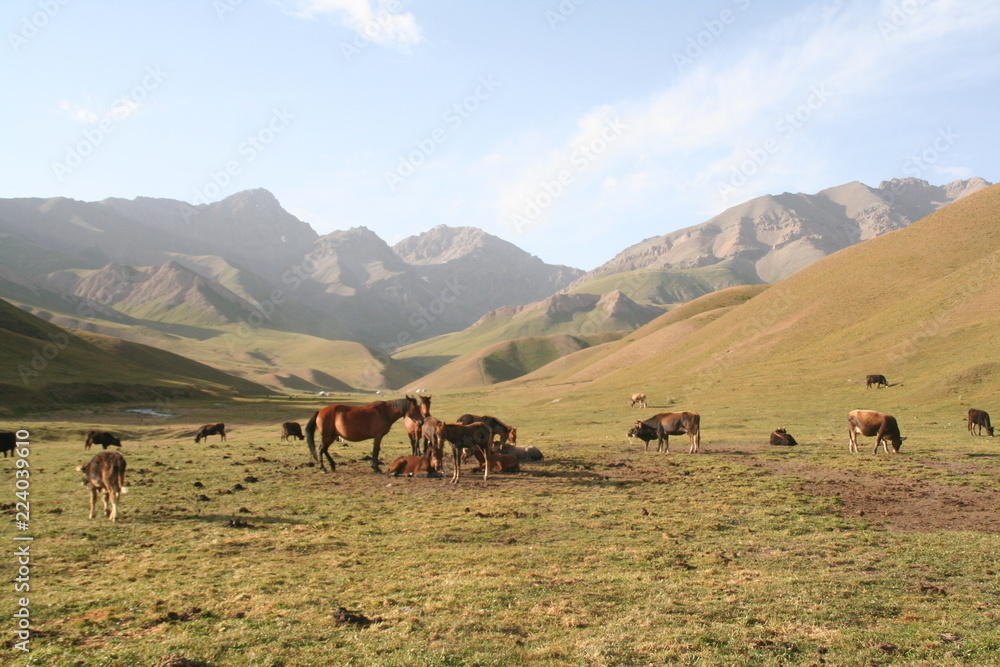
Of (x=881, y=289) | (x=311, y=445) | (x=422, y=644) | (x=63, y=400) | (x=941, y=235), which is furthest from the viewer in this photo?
(x=941, y=235)

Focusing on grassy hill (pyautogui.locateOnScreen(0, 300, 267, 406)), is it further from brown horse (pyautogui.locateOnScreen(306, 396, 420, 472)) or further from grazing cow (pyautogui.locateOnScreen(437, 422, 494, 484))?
grazing cow (pyautogui.locateOnScreen(437, 422, 494, 484))

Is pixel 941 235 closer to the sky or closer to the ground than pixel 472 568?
closer to the sky

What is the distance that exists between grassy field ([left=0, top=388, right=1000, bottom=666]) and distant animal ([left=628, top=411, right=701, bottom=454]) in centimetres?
504

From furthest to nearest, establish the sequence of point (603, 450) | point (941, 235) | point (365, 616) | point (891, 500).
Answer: point (941, 235), point (603, 450), point (891, 500), point (365, 616)

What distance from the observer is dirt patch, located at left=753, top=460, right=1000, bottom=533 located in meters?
14.6

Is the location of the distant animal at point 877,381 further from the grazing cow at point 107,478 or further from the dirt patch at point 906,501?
the grazing cow at point 107,478

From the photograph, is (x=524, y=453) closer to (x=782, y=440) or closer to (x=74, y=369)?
(x=782, y=440)

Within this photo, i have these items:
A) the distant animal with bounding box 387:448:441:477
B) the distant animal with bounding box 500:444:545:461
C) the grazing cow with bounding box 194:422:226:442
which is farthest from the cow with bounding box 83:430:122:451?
the distant animal with bounding box 500:444:545:461

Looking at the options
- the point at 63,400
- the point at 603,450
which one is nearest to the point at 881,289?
the point at 603,450

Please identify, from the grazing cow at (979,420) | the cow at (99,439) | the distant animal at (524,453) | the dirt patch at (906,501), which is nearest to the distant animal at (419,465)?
the distant animal at (524,453)

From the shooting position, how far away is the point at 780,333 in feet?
281

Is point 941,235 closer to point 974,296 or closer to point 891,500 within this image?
point 974,296

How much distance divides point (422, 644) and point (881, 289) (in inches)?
3843

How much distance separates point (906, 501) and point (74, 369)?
101639 mm
